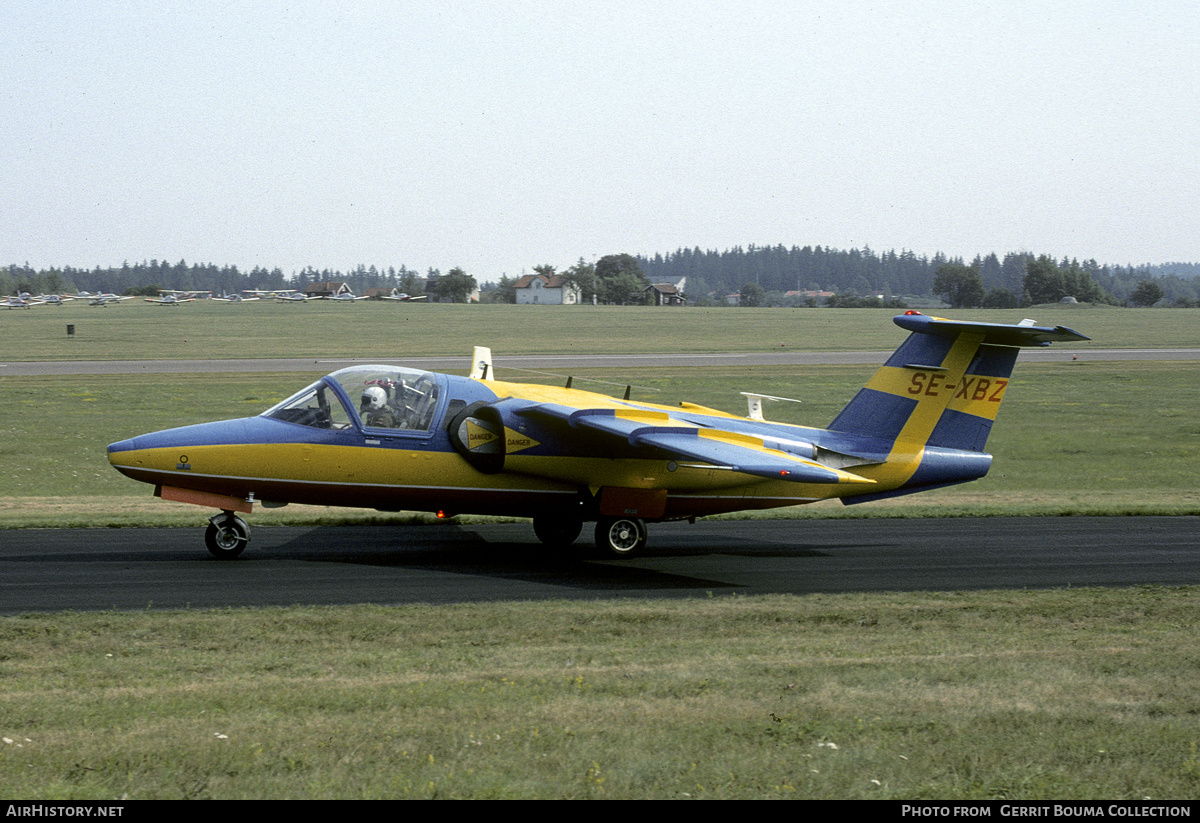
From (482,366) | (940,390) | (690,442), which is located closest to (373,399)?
(482,366)

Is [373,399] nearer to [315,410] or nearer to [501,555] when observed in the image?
[315,410]

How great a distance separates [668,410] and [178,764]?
36.7ft

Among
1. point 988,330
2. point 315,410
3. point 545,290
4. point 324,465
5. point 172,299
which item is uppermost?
point 545,290

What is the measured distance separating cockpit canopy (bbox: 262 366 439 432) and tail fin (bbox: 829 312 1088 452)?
682 centimetres

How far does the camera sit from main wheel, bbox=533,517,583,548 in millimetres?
16828

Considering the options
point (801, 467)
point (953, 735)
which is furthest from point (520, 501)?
point (953, 735)

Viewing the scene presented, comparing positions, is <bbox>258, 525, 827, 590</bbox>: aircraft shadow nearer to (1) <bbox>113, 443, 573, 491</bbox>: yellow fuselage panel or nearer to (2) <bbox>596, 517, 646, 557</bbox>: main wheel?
(2) <bbox>596, 517, 646, 557</bbox>: main wheel

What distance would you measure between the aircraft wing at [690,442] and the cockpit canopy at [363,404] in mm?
1509

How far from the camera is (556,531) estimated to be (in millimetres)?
16922

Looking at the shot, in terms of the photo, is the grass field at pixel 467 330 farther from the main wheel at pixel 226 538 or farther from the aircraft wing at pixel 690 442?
the aircraft wing at pixel 690 442

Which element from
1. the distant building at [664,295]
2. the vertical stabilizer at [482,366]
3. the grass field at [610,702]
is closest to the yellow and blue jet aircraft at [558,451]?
the vertical stabilizer at [482,366]

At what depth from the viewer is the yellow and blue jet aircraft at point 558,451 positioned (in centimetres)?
1503

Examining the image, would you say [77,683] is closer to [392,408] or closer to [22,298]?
[392,408]

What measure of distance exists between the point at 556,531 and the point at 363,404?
3.68 meters
